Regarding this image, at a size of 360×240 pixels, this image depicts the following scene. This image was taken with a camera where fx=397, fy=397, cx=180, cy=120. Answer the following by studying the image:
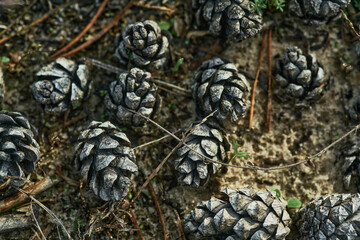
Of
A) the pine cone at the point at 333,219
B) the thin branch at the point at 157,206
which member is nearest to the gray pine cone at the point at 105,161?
the thin branch at the point at 157,206

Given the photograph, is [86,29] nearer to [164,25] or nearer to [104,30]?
[104,30]

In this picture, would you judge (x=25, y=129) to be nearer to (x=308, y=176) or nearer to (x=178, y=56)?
(x=178, y=56)

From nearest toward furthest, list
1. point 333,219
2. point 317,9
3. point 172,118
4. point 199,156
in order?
point 333,219, point 199,156, point 317,9, point 172,118

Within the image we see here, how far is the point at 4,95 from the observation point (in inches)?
109

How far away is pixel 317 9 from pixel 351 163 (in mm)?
1080

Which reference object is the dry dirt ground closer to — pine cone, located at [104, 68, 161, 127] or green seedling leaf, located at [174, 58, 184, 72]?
green seedling leaf, located at [174, 58, 184, 72]

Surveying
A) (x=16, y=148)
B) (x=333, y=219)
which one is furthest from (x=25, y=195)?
(x=333, y=219)

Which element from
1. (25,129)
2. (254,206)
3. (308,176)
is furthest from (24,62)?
(308,176)

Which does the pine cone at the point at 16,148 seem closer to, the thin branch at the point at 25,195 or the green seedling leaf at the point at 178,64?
the thin branch at the point at 25,195

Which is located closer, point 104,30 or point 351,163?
point 351,163

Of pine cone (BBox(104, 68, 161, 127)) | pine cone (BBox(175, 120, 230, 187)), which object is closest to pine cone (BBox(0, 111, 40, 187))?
pine cone (BBox(104, 68, 161, 127))

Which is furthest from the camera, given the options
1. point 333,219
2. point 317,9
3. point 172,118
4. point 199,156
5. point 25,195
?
point 172,118

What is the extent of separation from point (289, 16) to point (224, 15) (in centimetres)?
60

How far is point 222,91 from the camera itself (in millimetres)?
2553
